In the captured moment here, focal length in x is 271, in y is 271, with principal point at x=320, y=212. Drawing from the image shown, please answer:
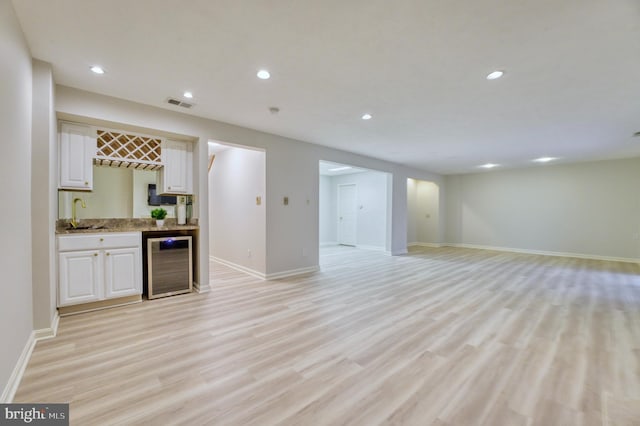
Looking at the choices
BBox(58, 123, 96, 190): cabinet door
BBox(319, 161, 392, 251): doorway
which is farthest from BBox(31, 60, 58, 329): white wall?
BBox(319, 161, 392, 251): doorway

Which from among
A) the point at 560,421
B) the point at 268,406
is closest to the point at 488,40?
the point at 560,421

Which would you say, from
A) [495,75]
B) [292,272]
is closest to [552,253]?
[495,75]

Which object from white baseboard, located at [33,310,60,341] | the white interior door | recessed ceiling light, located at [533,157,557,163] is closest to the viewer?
white baseboard, located at [33,310,60,341]

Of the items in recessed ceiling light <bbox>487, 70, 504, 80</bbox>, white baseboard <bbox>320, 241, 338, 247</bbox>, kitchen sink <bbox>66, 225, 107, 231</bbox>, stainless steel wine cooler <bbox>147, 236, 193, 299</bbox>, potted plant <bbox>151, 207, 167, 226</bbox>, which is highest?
recessed ceiling light <bbox>487, 70, 504, 80</bbox>

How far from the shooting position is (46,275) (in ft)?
8.14

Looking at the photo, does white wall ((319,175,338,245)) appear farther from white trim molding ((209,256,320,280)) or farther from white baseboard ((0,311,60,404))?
white baseboard ((0,311,60,404))

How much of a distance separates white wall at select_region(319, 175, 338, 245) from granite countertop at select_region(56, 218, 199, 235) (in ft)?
20.2

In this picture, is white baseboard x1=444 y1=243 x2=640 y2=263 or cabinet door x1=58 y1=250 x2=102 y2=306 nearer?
cabinet door x1=58 y1=250 x2=102 y2=306

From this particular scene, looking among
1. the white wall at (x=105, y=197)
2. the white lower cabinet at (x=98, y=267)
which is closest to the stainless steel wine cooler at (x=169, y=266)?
the white lower cabinet at (x=98, y=267)

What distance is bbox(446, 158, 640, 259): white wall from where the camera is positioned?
6.71 meters

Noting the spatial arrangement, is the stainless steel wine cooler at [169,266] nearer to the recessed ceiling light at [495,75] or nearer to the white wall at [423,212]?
the recessed ceiling light at [495,75]

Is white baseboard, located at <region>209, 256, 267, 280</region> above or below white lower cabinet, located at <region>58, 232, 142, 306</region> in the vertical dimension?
below

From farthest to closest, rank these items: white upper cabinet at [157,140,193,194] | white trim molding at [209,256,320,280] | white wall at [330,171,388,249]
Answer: white wall at [330,171,388,249], white trim molding at [209,256,320,280], white upper cabinet at [157,140,193,194]

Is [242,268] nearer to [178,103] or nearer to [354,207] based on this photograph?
[178,103]
